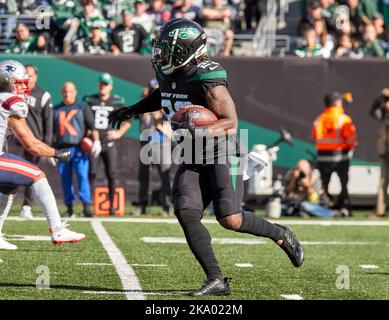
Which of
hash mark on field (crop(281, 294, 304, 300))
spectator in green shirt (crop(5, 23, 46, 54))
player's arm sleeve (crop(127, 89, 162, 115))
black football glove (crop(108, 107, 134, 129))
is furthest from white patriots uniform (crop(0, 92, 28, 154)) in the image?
spectator in green shirt (crop(5, 23, 46, 54))

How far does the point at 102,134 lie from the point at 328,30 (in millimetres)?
5135

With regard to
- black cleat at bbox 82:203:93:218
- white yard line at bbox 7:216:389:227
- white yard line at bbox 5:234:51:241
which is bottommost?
white yard line at bbox 7:216:389:227

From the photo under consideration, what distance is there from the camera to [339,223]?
45.1ft

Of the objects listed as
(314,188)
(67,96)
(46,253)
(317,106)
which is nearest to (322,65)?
(317,106)

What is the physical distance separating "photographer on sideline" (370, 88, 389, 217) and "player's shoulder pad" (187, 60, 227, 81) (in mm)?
8187

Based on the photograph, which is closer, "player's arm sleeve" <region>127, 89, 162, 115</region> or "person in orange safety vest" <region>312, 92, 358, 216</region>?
"player's arm sleeve" <region>127, 89, 162, 115</region>

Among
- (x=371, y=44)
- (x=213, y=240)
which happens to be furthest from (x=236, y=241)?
(x=371, y=44)

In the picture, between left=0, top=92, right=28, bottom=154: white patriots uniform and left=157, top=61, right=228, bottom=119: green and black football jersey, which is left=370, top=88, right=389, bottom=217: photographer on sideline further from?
left=157, top=61, right=228, bottom=119: green and black football jersey

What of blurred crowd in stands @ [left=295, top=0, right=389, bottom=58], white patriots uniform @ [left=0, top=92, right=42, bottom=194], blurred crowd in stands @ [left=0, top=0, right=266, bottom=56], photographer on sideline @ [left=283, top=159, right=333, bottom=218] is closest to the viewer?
white patriots uniform @ [left=0, top=92, right=42, bottom=194]

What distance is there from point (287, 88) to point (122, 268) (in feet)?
27.4

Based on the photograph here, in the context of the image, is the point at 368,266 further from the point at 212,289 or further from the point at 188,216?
the point at 188,216

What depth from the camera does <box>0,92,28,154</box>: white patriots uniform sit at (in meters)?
8.05

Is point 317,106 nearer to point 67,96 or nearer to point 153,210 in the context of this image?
point 153,210
